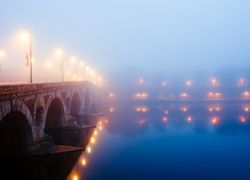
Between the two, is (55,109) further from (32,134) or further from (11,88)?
(11,88)

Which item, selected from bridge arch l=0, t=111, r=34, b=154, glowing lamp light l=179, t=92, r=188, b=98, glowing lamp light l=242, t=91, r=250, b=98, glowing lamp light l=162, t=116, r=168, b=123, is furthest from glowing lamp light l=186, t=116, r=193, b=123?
glowing lamp light l=242, t=91, r=250, b=98

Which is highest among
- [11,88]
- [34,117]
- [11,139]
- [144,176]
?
[11,88]

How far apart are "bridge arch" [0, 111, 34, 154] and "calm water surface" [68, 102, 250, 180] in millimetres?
6086

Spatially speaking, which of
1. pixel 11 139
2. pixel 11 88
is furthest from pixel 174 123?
pixel 11 88

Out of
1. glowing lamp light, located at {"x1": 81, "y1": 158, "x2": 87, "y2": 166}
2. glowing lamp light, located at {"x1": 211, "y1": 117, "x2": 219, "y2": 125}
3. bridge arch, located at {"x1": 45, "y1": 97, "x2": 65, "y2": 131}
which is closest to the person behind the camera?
glowing lamp light, located at {"x1": 81, "y1": 158, "x2": 87, "y2": 166}

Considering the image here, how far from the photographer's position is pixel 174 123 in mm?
61938

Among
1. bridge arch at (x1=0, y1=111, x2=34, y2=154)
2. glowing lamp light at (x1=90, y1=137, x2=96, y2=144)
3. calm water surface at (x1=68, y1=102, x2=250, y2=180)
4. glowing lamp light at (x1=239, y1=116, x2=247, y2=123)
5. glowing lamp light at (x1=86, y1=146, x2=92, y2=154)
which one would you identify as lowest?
calm water surface at (x1=68, y1=102, x2=250, y2=180)

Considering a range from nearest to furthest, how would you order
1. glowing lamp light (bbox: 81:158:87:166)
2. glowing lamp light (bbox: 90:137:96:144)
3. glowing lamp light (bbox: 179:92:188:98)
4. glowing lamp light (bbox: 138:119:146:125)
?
glowing lamp light (bbox: 81:158:87:166)
glowing lamp light (bbox: 90:137:96:144)
glowing lamp light (bbox: 138:119:146:125)
glowing lamp light (bbox: 179:92:188:98)

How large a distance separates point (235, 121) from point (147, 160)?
35.1 metres

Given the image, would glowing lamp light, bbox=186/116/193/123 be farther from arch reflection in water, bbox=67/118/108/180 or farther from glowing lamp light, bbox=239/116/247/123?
arch reflection in water, bbox=67/118/108/180

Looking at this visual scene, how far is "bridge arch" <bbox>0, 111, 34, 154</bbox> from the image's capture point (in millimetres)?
29844

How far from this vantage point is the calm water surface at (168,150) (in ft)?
97.8

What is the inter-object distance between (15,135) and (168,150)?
20.6 m

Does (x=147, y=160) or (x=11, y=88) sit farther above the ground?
(x=11, y=88)
